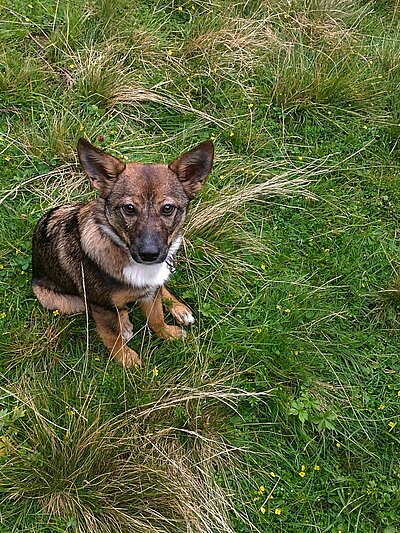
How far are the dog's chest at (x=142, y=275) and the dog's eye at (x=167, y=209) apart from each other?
34 centimetres

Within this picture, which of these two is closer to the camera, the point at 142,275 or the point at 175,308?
the point at 142,275

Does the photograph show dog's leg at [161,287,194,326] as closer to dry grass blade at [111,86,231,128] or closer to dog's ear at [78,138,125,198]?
dog's ear at [78,138,125,198]

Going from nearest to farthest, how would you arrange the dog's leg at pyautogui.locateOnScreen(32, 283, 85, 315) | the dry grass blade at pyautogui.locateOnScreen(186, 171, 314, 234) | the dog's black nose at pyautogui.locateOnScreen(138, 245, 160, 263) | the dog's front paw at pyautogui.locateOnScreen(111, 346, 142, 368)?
the dog's black nose at pyautogui.locateOnScreen(138, 245, 160, 263), the dog's front paw at pyautogui.locateOnScreen(111, 346, 142, 368), the dog's leg at pyautogui.locateOnScreen(32, 283, 85, 315), the dry grass blade at pyautogui.locateOnScreen(186, 171, 314, 234)

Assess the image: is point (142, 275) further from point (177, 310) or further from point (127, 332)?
point (177, 310)

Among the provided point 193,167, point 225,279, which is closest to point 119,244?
point 193,167

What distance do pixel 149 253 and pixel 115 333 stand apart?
2.58ft

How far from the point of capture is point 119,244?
10.5 feet

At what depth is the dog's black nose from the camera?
292 centimetres

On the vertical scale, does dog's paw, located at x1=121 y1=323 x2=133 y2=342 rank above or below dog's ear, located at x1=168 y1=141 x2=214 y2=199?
below

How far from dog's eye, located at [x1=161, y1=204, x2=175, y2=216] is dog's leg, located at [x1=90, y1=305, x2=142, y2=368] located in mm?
722

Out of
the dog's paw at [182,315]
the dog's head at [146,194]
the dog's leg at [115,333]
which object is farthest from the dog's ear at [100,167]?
the dog's paw at [182,315]

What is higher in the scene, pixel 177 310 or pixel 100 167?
pixel 100 167

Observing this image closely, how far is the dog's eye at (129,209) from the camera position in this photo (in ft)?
9.84

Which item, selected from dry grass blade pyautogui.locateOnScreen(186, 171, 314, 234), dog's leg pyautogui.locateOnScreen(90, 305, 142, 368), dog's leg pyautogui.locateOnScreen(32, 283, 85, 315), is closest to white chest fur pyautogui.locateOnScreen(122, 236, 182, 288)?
dog's leg pyautogui.locateOnScreen(90, 305, 142, 368)
